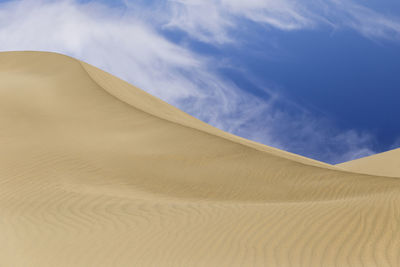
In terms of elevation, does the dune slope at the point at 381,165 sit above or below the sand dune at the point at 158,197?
above

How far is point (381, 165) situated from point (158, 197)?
20075 mm

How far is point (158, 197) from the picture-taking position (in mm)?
9727

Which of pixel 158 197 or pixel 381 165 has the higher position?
A: pixel 381 165

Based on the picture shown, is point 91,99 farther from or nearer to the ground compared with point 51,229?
farther from the ground

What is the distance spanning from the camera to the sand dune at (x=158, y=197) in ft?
20.1

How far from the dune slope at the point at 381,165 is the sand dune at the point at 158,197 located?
1369 cm

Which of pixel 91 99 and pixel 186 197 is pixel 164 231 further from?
pixel 91 99

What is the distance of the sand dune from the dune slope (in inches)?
539

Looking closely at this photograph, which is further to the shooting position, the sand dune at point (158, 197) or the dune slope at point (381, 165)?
the dune slope at point (381, 165)

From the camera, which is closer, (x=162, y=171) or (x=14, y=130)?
(x=162, y=171)

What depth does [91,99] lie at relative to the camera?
60.0ft

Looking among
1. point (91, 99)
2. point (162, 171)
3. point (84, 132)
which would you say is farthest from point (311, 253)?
point (91, 99)

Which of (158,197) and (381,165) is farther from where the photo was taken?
(381,165)

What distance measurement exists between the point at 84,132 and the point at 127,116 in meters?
2.25
